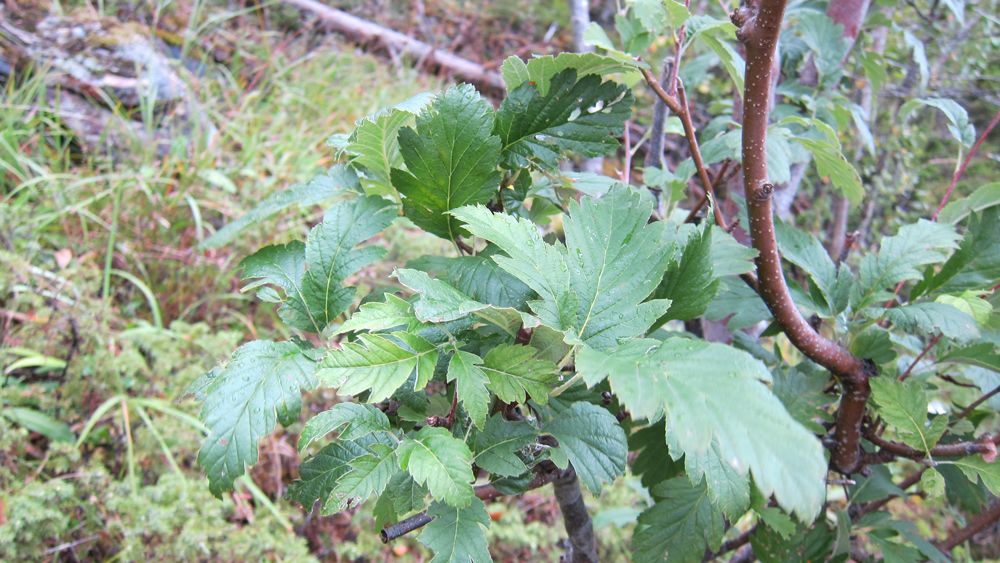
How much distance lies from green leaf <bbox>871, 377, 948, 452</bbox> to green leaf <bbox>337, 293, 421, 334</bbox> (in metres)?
0.63

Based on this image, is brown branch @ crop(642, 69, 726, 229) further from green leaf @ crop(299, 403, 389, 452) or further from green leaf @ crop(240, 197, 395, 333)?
green leaf @ crop(299, 403, 389, 452)

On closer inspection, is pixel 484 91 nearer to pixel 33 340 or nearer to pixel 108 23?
pixel 108 23

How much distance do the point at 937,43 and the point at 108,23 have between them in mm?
5258

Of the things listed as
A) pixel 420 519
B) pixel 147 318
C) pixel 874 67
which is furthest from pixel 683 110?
pixel 147 318

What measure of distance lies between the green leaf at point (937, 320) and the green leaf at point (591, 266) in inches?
15.4

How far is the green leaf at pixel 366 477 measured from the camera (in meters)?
0.48

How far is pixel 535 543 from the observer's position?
1875 mm

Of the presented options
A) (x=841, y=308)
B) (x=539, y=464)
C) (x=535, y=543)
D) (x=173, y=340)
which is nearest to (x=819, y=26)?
(x=841, y=308)

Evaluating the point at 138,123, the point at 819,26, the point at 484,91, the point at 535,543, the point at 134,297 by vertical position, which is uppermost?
the point at 819,26

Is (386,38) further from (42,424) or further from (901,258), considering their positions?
(901,258)

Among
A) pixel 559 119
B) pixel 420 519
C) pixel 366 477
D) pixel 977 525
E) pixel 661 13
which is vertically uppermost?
pixel 661 13

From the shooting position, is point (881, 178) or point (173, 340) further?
point (881, 178)

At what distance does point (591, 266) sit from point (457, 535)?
0.31 m

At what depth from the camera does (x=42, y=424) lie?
1.87 meters
